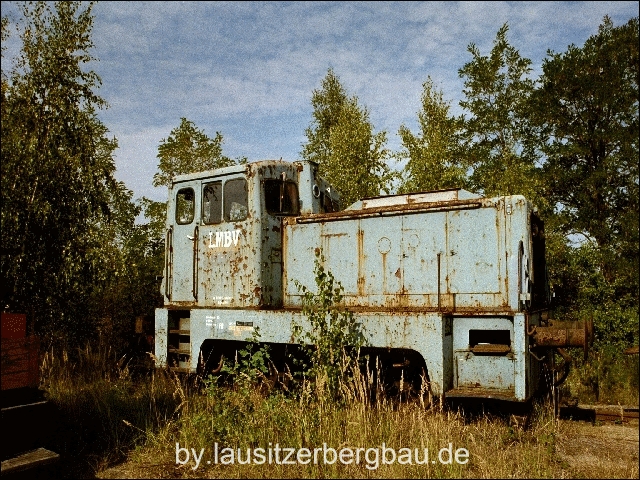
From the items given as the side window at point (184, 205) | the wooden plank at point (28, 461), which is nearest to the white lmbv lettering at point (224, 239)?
the side window at point (184, 205)

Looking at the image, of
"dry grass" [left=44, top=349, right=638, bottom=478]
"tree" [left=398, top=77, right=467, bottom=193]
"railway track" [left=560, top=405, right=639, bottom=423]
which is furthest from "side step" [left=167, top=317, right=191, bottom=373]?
"tree" [left=398, top=77, right=467, bottom=193]

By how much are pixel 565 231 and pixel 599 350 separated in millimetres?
7103

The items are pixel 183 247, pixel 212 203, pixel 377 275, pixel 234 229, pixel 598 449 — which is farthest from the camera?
pixel 183 247

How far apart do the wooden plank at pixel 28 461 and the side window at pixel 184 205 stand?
389 cm

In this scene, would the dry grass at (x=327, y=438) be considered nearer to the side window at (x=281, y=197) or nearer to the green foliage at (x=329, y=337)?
the green foliage at (x=329, y=337)

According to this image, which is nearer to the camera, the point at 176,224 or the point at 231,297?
the point at 231,297

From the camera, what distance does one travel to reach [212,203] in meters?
7.10

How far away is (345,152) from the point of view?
63.3ft

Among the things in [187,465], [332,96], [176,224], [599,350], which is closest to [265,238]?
[176,224]

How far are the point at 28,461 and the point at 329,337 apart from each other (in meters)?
2.95

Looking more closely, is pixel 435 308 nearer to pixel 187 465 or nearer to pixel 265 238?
pixel 265 238

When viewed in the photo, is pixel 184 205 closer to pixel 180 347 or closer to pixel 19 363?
pixel 180 347

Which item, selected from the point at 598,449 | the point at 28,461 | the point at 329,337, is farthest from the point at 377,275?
the point at 28,461

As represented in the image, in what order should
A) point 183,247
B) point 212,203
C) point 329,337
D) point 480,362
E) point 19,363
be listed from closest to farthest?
point 19,363 < point 480,362 < point 329,337 < point 212,203 < point 183,247
